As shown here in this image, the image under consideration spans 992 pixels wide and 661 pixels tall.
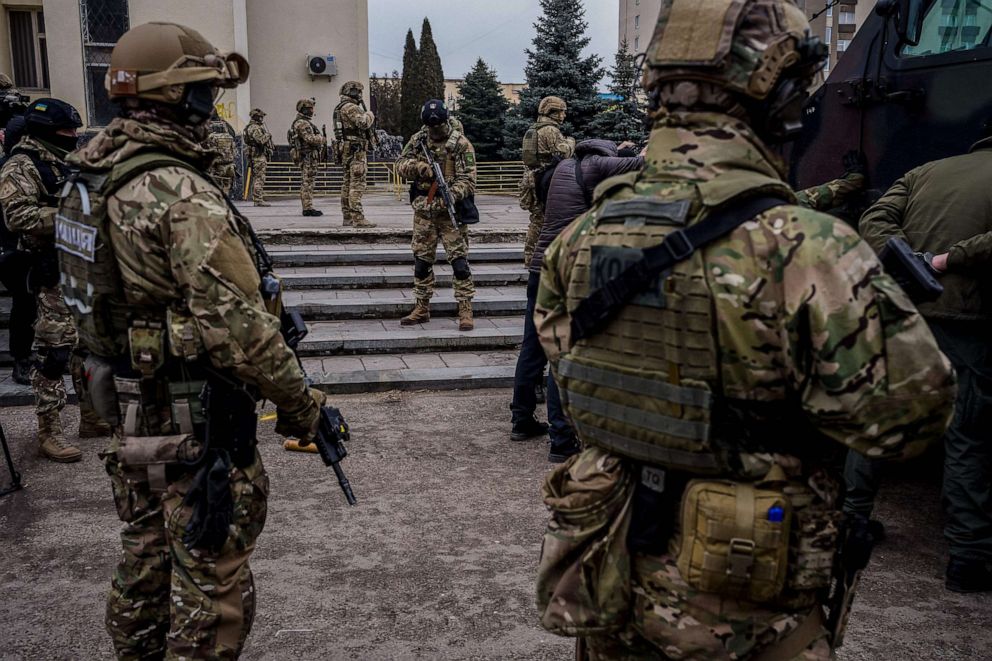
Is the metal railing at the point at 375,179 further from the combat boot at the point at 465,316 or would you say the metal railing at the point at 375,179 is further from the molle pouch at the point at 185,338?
the molle pouch at the point at 185,338

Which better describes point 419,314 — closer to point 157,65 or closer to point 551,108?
point 551,108

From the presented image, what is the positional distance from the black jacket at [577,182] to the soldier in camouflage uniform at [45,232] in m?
3.23

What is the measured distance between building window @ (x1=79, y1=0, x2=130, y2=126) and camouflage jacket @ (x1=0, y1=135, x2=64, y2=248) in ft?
53.0

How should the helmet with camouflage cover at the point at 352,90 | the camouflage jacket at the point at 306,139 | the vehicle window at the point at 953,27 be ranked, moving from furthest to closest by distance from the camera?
1. the camouflage jacket at the point at 306,139
2. the helmet with camouflage cover at the point at 352,90
3. the vehicle window at the point at 953,27

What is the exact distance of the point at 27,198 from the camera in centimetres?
595

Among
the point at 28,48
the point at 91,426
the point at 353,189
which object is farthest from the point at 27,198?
the point at 28,48

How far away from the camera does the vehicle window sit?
4.72 metres

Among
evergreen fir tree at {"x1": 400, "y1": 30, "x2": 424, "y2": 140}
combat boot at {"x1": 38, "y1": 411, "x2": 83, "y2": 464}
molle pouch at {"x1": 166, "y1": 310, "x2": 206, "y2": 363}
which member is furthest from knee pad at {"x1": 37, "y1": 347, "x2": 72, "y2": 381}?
evergreen fir tree at {"x1": 400, "y1": 30, "x2": 424, "y2": 140}

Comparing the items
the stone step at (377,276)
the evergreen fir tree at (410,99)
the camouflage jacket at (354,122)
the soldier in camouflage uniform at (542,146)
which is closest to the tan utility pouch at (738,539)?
the soldier in camouflage uniform at (542,146)

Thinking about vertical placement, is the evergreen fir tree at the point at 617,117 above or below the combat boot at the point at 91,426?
above

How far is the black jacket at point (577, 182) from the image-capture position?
18.3 ft

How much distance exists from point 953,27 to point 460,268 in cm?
519

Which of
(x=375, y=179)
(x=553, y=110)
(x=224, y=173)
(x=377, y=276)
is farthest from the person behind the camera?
(x=375, y=179)

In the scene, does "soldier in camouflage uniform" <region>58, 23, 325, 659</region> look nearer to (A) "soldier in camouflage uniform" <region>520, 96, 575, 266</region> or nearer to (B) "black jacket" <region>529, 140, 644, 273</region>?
(B) "black jacket" <region>529, 140, 644, 273</region>
